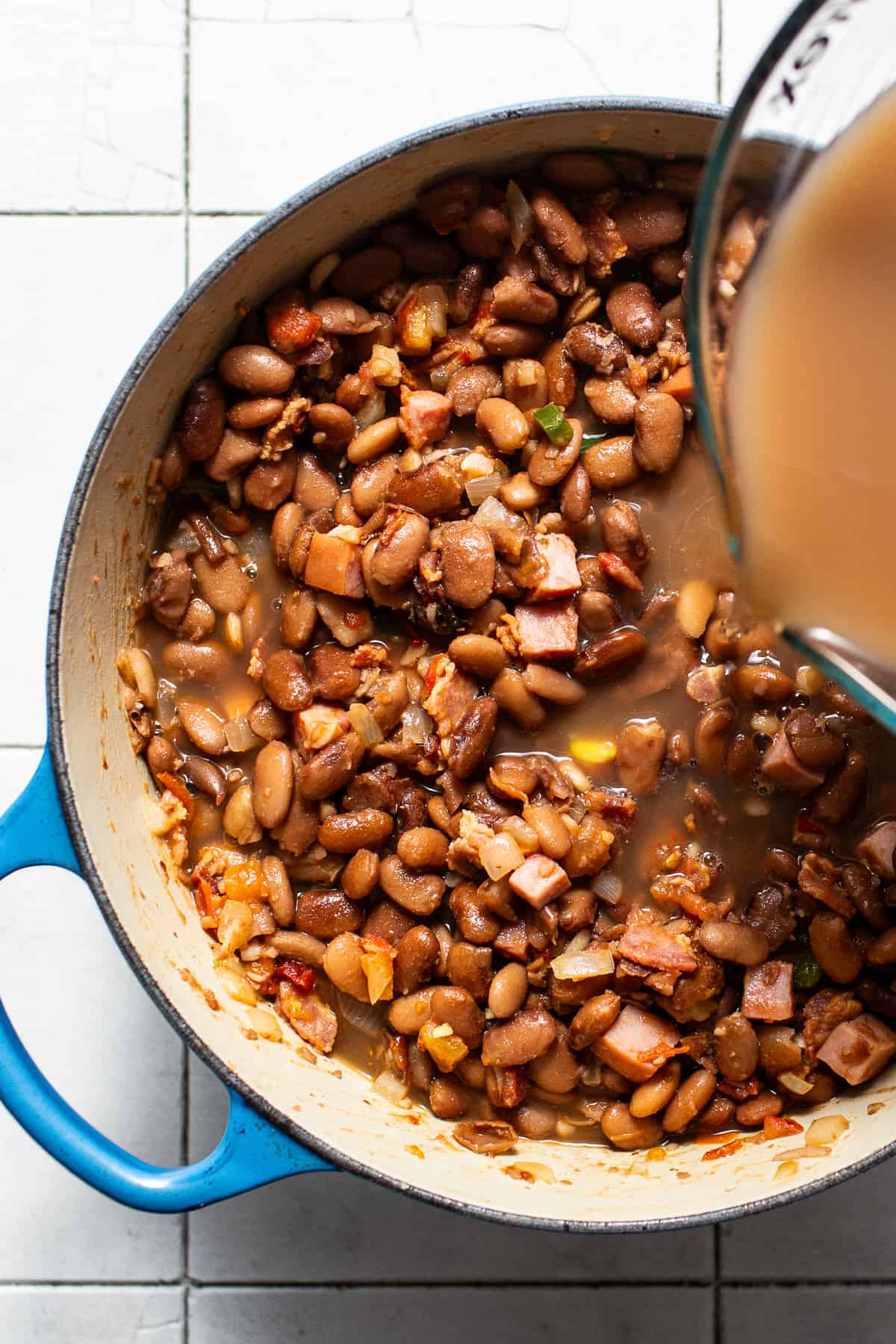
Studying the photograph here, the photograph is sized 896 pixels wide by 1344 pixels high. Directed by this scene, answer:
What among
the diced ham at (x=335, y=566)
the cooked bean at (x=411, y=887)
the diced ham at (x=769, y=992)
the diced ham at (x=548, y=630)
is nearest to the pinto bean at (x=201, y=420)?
the diced ham at (x=335, y=566)

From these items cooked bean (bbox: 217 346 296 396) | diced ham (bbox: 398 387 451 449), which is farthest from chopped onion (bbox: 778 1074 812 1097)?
cooked bean (bbox: 217 346 296 396)

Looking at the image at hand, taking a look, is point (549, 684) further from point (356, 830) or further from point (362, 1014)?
point (362, 1014)

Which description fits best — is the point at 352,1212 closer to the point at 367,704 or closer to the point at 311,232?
the point at 367,704

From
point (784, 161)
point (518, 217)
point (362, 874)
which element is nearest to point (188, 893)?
point (362, 874)

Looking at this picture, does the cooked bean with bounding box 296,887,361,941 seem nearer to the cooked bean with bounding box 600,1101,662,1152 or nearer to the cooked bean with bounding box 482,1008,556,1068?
the cooked bean with bounding box 482,1008,556,1068

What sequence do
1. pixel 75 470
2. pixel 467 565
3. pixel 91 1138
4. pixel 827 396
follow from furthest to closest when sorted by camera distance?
pixel 75 470 < pixel 467 565 < pixel 91 1138 < pixel 827 396

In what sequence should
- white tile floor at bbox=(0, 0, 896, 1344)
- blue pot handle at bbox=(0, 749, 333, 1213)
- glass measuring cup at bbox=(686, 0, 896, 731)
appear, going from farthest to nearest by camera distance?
white tile floor at bbox=(0, 0, 896, 1344), blue pot handle at bbox=(0, 749, 333, 1213), glass measuring cup at bbox=(686, 0, 896, 731)
